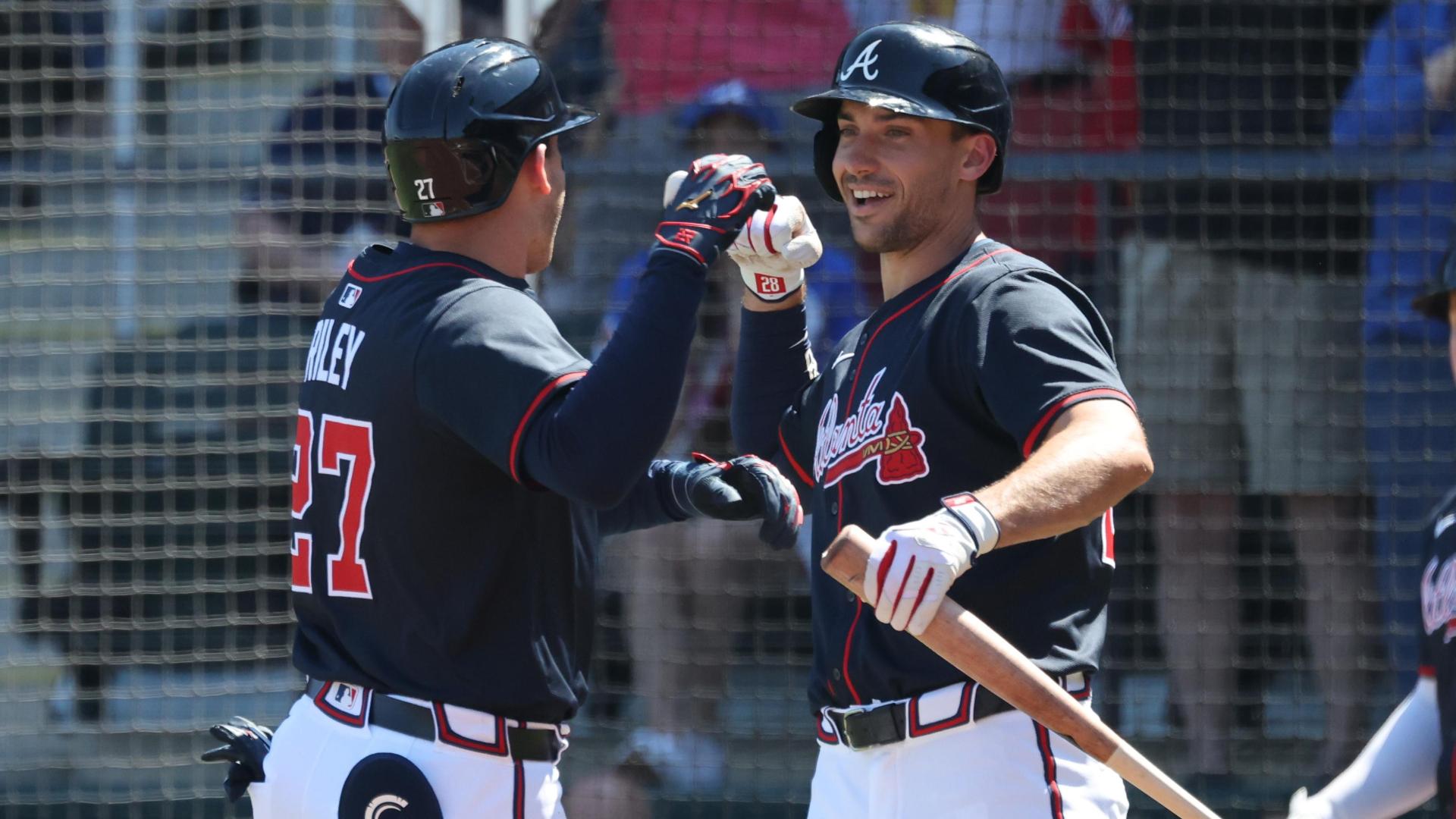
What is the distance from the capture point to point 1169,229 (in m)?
5.04

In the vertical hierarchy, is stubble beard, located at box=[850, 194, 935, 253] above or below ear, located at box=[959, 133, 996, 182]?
below

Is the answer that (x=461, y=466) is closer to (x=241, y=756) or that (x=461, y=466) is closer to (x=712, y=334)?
(x=241, y=756)

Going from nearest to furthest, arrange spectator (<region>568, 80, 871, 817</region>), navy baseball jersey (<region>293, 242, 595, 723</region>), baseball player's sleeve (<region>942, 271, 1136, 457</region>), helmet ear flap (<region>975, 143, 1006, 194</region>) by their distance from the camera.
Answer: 1. baseball player's sleeve (<region>942, 271, 1136, 457</region>)
2. navy baseball jersey (<region>293, 242, 595, 723</region>)
3. helmet ear flap (<region>975, 143, 1006, 194</region>)
4. spectator (<region>568, 80, 871, 817</region>)

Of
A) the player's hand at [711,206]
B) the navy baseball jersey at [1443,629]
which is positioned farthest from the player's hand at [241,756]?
the navy baseball jersey at [1443,629]

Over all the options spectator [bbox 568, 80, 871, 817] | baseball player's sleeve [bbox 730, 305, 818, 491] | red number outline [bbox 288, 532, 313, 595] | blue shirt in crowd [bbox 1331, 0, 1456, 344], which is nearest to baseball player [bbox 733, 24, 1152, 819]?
baseball player's sleeve [bbox 730, 305, 818, 491]

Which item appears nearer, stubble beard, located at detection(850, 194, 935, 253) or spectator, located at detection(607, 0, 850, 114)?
stubble beard, located at detection(850, 194, 935, 253)

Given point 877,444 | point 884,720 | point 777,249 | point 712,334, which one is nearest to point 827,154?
point 777,249

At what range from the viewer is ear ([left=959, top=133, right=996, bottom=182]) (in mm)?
2746

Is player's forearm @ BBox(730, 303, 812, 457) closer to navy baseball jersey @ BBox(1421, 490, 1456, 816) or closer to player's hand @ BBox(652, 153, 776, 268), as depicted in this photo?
player's hand @ BBox(652, 153, 776, 268)

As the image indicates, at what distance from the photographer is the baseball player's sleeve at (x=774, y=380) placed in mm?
3078

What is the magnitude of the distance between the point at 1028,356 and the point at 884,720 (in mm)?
580

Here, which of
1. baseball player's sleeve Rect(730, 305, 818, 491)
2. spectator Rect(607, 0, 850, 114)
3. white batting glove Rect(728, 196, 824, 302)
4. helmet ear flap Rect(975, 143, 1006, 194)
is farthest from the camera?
spectator Rect(607, 0, 850, 114)

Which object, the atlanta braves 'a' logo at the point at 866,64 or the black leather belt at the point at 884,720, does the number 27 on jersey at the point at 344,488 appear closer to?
the black leather belt at the point at 884,720

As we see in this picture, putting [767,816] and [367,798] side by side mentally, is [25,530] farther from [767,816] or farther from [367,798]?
[367,798]
